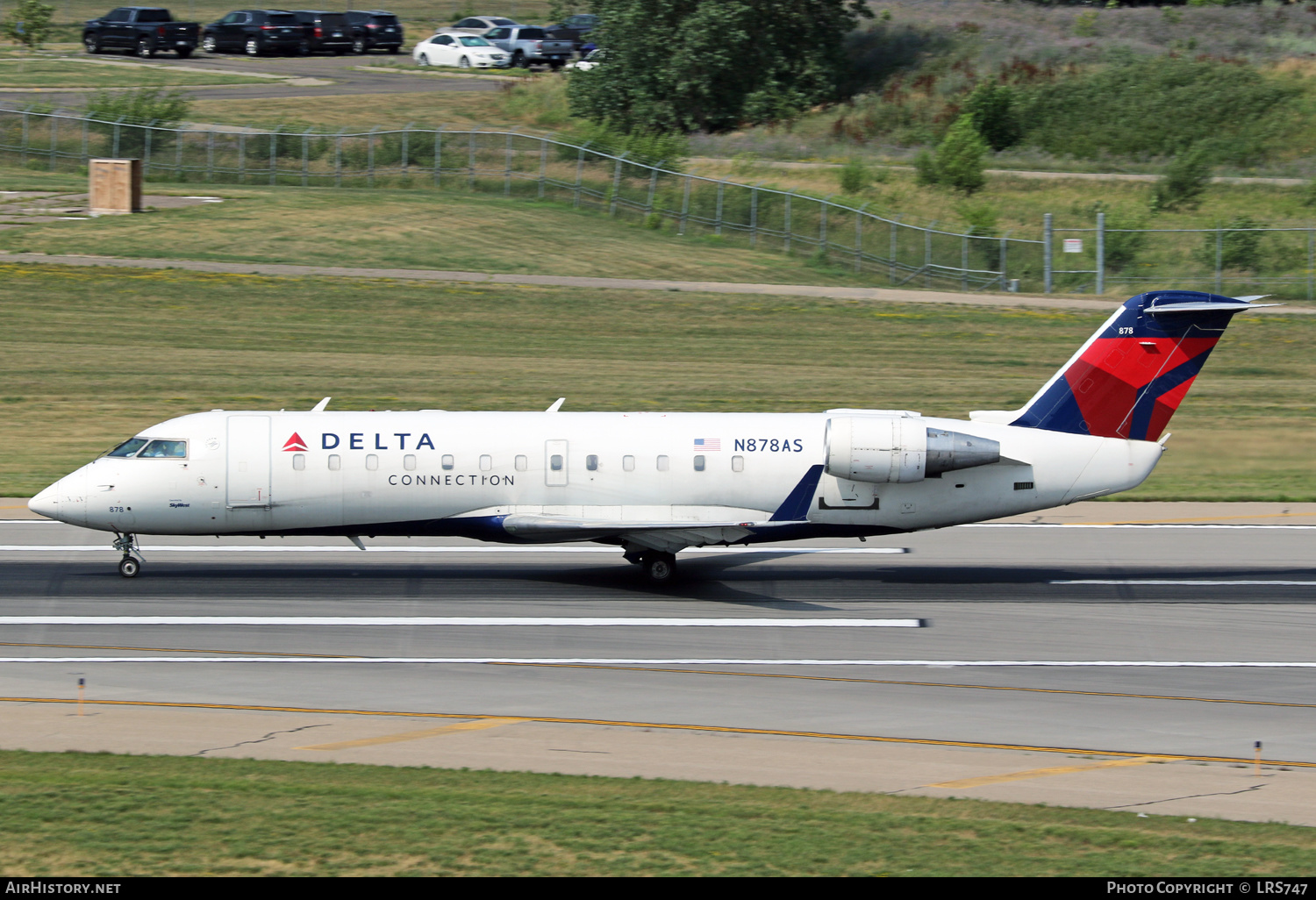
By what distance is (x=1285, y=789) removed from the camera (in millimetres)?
17766

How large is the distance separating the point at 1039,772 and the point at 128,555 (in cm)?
1796

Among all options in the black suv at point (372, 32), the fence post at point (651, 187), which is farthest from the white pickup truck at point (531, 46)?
the fence post at point (651, 187)

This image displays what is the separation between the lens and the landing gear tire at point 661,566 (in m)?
27.8

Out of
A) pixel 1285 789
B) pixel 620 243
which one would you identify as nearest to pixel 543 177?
pixel 620 243

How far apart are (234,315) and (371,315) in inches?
195

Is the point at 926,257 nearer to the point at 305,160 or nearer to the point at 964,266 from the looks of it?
the point at 964,266

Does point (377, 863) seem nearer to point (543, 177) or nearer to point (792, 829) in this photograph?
point (792, 829)

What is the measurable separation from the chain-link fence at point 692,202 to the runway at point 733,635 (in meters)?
32.5

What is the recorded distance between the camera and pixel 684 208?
6800 cm

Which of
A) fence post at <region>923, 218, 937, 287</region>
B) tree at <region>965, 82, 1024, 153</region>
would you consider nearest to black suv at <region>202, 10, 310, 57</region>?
tree at <region>965, 82, 1024, 153</region>

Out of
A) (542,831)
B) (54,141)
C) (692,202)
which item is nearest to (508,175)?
(692,202)

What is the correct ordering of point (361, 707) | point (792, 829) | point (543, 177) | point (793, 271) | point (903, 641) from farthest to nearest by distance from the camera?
1. point (543, 177)
2. point (793, 271)
3. point (903, 641)
4. point (361, 707)
5. point (792, 829)

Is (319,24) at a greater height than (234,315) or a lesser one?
greater

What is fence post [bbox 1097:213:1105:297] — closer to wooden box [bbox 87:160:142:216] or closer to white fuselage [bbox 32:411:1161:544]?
white fuselage [bbox 32:411:1161:544]
